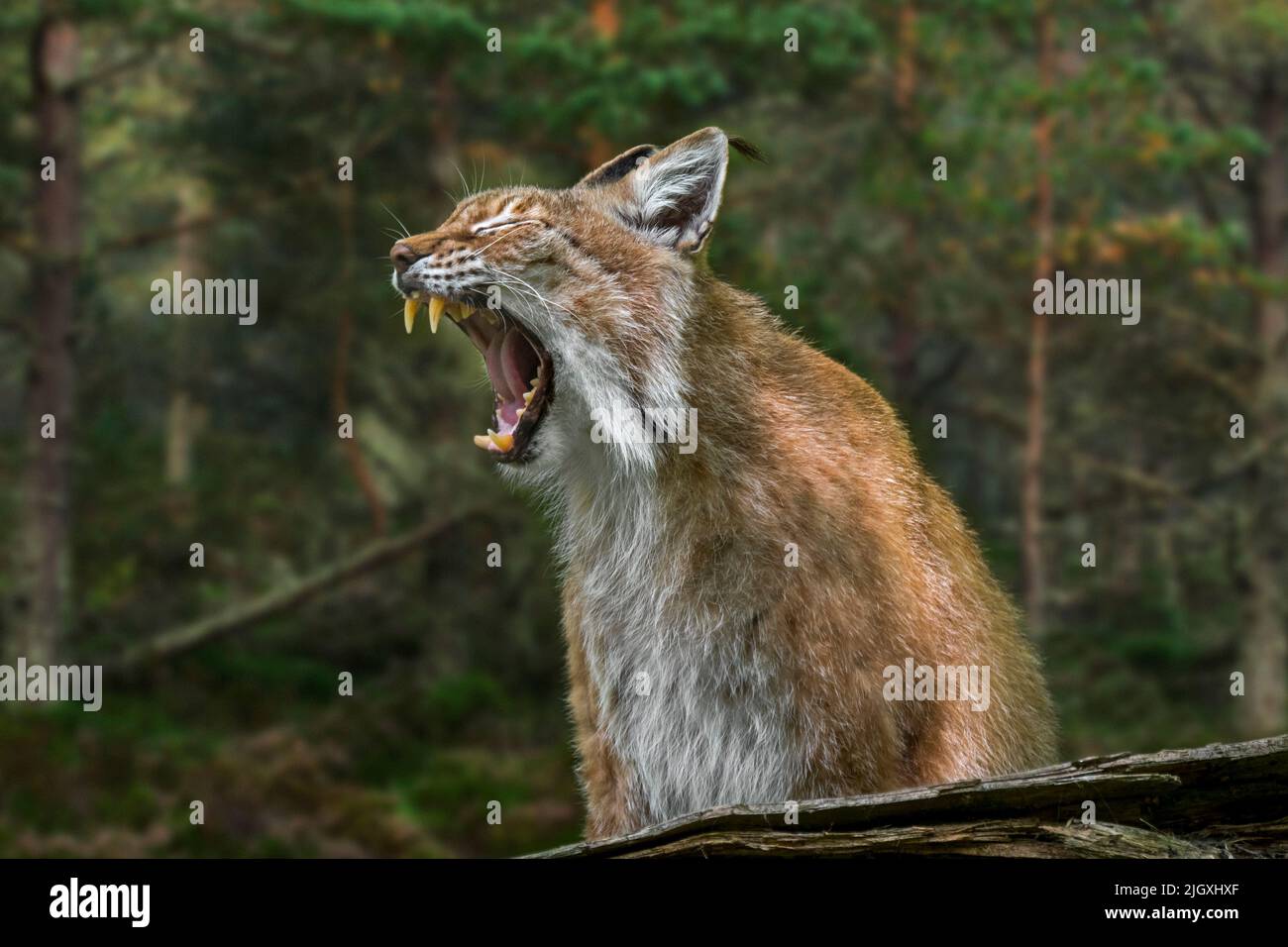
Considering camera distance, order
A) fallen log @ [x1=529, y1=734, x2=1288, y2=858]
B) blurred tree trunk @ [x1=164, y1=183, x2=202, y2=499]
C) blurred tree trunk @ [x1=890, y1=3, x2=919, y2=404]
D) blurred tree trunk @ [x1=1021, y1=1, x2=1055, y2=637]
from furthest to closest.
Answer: blurred tree trunk @ [x1=164, y1=183, x2=202, y2=499], blurred tree trunk @ [x1=890, y1=3, x2=919, y2=404], blurred tree trunk @ [x1=1021, y1=1, x2=1055, y2=637], fallen log @ [x1=529, y1=734, x2=1288, y2=858]

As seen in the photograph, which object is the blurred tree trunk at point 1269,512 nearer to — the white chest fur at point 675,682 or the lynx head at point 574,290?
the lynx head at point 574,290

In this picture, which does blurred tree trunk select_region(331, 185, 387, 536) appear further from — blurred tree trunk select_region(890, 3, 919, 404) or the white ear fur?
the white ear fur

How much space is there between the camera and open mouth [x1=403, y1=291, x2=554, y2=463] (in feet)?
17.8

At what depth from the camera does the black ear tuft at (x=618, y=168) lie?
5.90m

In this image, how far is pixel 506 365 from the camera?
18.4 feet

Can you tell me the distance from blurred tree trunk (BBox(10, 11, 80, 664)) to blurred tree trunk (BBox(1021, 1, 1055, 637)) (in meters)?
15.2

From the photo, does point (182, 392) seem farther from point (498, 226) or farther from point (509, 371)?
point (509, 371)

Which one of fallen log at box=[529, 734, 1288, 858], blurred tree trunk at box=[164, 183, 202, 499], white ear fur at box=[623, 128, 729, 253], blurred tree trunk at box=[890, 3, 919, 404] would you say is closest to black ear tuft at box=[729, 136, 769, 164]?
white ear fur at box=[623, 128, 729, 253]

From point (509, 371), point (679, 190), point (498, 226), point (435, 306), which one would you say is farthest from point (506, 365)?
point (679, 190)

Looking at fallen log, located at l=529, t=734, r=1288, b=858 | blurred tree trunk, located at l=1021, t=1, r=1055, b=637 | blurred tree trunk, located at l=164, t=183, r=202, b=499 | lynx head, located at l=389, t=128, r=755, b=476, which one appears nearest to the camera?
fallen log, located at l=529, t=734, r=1288, b=858

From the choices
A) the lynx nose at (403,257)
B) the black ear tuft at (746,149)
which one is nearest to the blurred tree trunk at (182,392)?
the lynx nose at (403,257)

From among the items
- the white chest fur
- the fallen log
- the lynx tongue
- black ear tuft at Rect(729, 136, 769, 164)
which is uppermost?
black ear tuft at Rect(729, 136, 769, 164)

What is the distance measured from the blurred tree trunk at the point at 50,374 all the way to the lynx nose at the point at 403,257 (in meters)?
17.8
